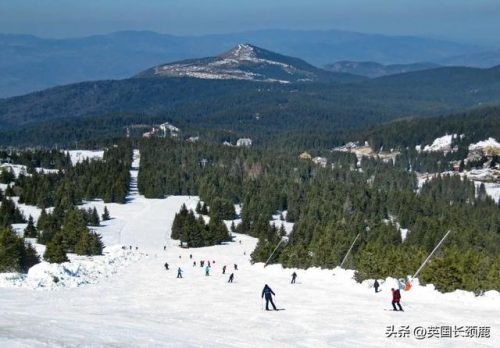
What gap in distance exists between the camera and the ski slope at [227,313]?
30.1 meters

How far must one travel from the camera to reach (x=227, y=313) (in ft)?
128

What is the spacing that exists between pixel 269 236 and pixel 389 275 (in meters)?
51.4

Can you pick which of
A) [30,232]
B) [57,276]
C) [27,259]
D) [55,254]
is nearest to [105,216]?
[30,232]

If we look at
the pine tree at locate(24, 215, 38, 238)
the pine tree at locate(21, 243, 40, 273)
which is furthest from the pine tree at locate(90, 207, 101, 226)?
the pine tree at locate(21, 243, 40, 273)

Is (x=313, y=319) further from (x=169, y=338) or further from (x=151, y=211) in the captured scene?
(x=151, y=211)

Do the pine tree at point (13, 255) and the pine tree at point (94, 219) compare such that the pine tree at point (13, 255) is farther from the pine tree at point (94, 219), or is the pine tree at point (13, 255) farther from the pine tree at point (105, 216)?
the pine tree at point (105, 216)

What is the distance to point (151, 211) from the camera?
16325 centimetres

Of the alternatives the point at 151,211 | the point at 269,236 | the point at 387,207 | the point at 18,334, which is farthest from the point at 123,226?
the point at 18,334

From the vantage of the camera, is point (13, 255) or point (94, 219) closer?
point (13, 255)

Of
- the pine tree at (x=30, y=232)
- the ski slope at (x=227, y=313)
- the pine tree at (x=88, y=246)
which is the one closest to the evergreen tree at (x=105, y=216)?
the pine tree at (x=30, y=232)

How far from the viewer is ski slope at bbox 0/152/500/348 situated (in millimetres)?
30109

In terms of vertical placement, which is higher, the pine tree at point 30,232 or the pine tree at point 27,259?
the pine tree at point 27,259

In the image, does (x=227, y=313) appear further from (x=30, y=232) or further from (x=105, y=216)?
(x=105, y=216)

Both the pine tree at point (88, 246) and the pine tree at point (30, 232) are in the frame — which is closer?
the pine tree at point (88, 246)
